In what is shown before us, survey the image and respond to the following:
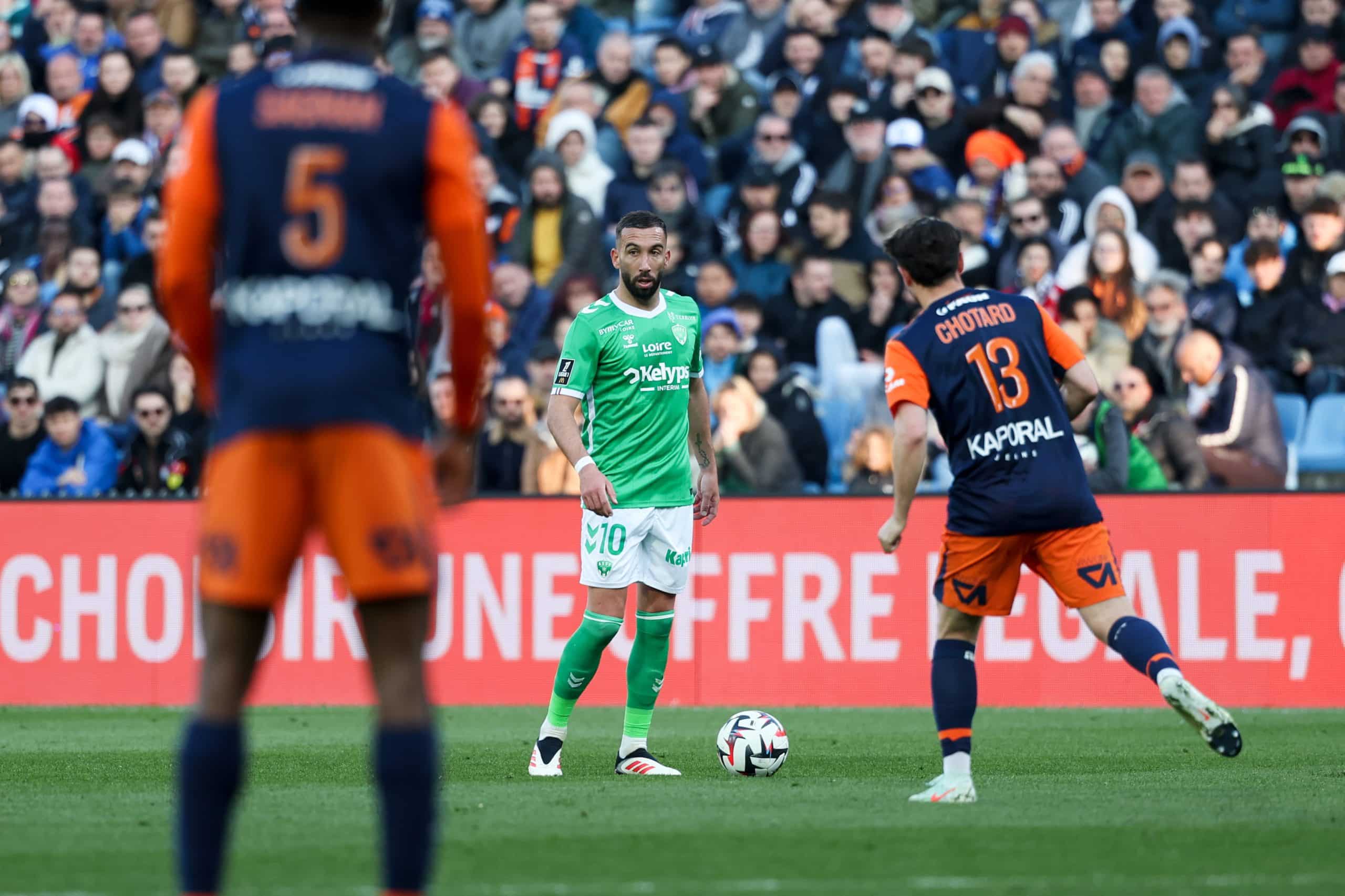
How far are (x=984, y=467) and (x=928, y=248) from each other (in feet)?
2.96

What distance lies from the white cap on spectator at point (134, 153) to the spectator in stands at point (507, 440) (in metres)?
5.60

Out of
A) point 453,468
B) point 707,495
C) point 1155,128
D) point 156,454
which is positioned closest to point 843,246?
point 1155,128

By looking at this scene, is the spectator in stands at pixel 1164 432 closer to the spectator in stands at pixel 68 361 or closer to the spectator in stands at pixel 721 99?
the spectator in stands at pixel 721 99

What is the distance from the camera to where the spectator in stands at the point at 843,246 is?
56.6 ft

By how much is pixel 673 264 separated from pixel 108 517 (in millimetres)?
5350

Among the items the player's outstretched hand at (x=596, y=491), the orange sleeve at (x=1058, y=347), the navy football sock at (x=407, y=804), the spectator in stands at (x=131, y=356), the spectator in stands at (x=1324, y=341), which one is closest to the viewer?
the navy football sock at (x=407, y=804)

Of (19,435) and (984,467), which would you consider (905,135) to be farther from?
(984,467)

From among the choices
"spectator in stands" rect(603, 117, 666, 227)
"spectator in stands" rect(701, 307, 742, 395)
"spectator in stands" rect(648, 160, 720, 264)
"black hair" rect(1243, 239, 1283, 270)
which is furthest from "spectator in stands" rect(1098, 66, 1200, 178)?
"spectator in stands" rect(701, 307, 742, 395)

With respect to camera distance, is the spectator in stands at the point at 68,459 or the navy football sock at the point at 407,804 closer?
the navy football sock at the point at 407,804

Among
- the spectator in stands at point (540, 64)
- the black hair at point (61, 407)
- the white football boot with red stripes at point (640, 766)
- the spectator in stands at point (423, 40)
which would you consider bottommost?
the white football boot with red stripes at point (640, 766)

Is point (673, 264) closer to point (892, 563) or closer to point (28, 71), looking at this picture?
point (892, 563)

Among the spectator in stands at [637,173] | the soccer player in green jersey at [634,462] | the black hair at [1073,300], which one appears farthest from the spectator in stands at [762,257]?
the soccer player in green jersey at [634,462]

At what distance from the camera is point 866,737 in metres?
12.0

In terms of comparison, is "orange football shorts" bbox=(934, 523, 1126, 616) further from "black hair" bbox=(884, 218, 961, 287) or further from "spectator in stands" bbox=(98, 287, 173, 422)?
"spectator in stands" bbox=(98, 287, 173, 422)
